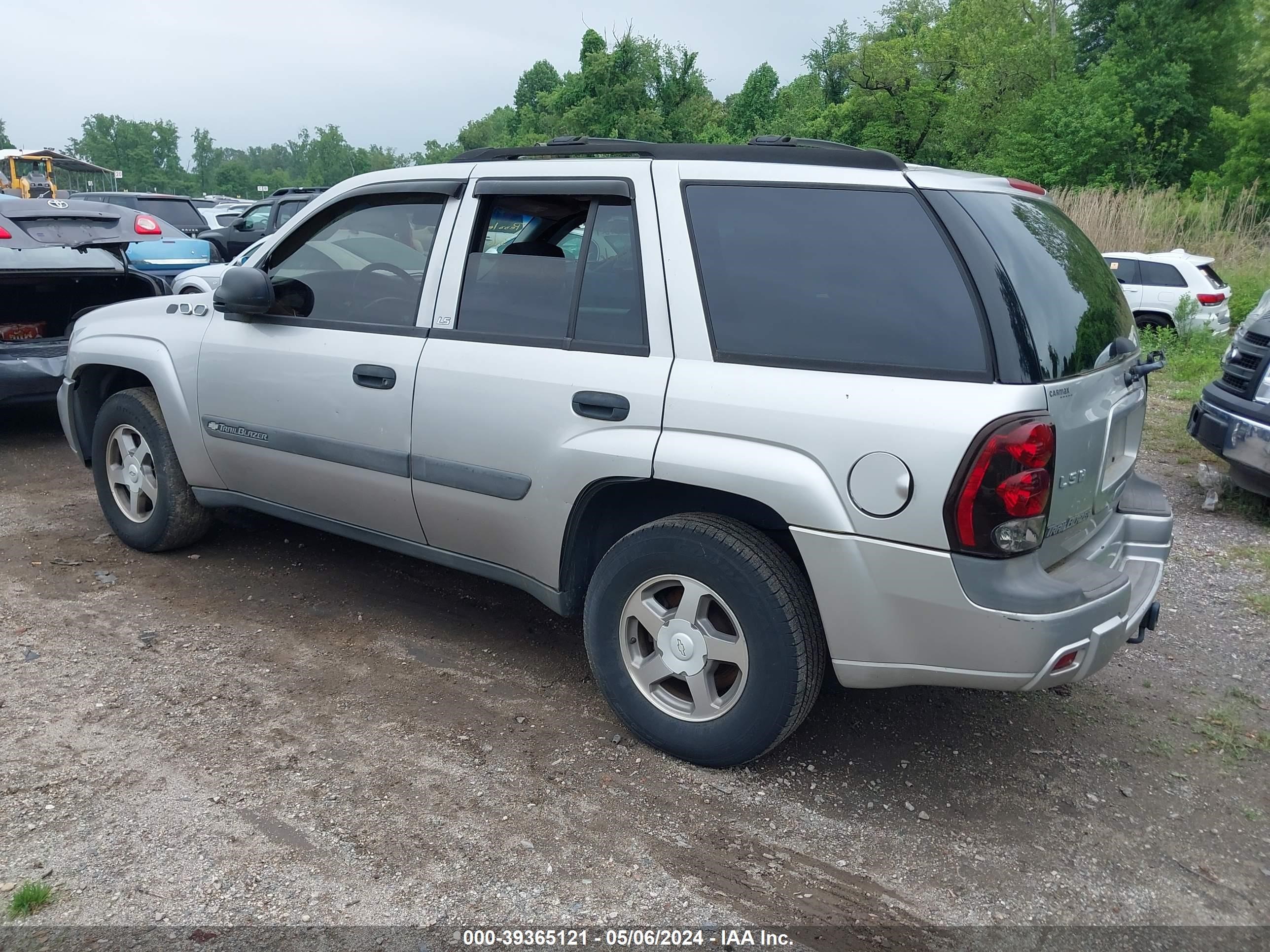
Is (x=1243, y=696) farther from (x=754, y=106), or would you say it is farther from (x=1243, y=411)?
(x=754, y=106)

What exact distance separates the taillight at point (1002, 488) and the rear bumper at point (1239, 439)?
3795 millimetres

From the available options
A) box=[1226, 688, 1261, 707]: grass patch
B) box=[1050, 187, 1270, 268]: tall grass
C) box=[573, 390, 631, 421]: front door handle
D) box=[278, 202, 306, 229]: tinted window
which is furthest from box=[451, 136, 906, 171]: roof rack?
box=[1050, 187, 1270, 268]: tall grass

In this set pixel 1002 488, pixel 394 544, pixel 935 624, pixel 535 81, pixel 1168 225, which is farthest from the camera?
pixel 535 81

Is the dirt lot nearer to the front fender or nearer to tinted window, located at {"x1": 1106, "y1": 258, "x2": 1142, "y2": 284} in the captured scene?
the front fender

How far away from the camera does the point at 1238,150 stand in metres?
29.7

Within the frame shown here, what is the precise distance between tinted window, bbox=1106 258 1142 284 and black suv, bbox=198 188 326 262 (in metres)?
10.8

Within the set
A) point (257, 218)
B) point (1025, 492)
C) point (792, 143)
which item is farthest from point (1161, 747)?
point (257, 218)

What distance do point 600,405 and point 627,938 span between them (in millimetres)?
1544

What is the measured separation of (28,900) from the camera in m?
2.50

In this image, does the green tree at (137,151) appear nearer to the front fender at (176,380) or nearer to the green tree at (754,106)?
the green tree at (754,106)

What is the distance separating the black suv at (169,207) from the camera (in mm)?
15430

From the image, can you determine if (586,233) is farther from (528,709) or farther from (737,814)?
(737,814)

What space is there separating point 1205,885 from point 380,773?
7.88ft

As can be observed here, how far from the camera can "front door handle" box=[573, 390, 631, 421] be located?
3143mm
